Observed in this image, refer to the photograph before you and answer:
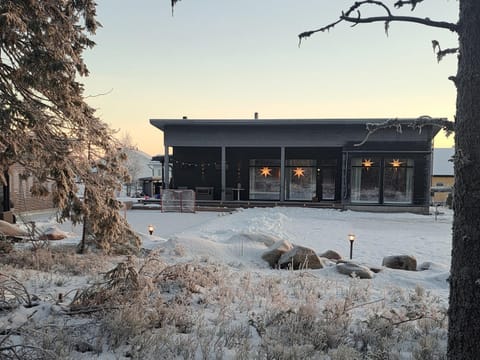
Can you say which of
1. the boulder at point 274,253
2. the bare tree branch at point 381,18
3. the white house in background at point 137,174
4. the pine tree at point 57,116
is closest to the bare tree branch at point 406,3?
the bare tree branch at point 381,18

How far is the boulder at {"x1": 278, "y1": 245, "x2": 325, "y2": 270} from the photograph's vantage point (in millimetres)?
7008

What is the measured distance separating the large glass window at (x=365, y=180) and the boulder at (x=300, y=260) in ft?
48.9

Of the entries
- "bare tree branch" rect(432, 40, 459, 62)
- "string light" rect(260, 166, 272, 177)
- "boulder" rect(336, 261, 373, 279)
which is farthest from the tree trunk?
"string light" rect(260, 166, 272, 177)

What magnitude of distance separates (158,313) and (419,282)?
16.0 feet

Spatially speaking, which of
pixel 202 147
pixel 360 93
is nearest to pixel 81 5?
pixel 360 93

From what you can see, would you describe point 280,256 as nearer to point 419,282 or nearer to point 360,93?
point 419,282

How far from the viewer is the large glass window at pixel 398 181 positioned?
21109 millimetres

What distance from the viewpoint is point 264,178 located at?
24.6 meters

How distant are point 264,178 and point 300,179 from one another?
2.45 meters

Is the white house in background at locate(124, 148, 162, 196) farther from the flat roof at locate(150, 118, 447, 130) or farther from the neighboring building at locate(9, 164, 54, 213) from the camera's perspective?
the neighboring building at locate(9, 164, 54, 213)

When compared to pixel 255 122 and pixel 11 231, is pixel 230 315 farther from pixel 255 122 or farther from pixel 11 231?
pixel 255 122

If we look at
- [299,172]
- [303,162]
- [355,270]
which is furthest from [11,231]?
[303,162]

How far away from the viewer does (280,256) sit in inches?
299

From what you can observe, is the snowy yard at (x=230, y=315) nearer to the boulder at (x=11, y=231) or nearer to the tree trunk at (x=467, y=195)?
the tree trunk at (x=467, y=195)
